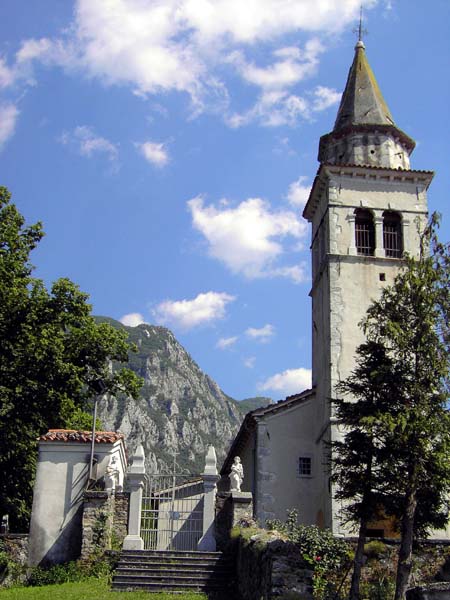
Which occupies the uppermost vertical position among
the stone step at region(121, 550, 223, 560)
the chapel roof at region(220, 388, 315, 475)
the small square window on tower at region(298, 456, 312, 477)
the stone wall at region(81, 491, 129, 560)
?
the chapel roof at region(220, 388, 315, 475)

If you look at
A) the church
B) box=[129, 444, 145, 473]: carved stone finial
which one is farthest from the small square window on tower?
box=[129, 444, 145, 473]: carved stone finial

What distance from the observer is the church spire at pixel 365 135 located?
32.1m

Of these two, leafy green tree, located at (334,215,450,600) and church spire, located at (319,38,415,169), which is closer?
leafy green tree, located at (334,215,450,600)

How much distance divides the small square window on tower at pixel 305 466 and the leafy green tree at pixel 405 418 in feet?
37.5

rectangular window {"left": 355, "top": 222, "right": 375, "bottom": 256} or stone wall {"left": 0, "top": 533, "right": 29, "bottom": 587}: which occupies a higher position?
rectangular window {"left": 355, "top": 222, "right": 375, "bottom": 256}

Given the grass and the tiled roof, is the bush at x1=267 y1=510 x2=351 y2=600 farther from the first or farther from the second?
the tiled roof

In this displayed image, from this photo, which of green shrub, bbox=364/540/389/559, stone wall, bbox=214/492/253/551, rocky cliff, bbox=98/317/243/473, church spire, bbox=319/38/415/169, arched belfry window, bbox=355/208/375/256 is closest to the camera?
green shrub, bbox=364/540/389/559

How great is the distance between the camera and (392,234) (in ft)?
102

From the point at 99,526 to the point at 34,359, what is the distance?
9.04 metres

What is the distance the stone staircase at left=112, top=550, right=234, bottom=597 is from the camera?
1767 cm

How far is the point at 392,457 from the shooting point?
16.1 metres

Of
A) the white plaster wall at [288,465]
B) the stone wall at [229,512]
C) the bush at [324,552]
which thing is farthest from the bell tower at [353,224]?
the bush at [324,552]

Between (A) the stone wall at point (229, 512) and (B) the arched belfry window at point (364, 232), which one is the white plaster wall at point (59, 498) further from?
(B) the arched belfry window at point (364, 232)

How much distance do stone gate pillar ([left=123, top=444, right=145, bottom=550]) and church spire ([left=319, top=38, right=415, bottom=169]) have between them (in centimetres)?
1650
